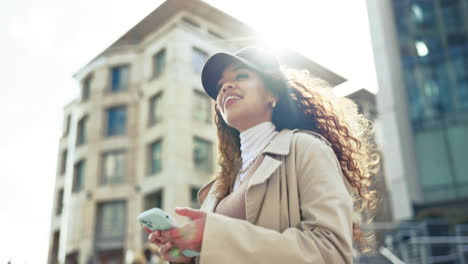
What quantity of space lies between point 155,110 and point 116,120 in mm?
2795

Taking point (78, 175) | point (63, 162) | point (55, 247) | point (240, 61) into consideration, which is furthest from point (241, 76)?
point (63, 162)

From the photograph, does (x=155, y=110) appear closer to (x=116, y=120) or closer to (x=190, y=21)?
(x=116, y=120)

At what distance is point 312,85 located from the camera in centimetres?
230

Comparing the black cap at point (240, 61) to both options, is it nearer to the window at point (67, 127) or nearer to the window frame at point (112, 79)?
the window frame at point (112, 79)

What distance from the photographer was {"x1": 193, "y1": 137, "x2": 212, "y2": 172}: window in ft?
76.0

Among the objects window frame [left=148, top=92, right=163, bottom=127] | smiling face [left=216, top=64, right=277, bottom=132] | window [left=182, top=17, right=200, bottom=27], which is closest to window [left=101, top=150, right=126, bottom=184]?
window frame [left=148, top=92, right=163, bottom=127]

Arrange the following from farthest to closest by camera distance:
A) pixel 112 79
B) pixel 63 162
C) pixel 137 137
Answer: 1. pixel 63 162
2. pixel 112 79
3. pixel 137 137

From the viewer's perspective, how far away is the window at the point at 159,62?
24.8 meters

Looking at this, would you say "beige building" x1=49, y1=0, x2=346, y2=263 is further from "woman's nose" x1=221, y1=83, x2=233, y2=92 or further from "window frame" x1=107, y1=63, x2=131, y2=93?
"woman's nose" x1=221, y1=83, x2=233, y2=92

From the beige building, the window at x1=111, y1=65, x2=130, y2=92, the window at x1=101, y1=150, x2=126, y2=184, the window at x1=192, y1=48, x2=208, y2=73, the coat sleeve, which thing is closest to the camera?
the coat sleeve

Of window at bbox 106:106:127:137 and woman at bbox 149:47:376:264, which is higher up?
window at bbox 106:106:127:137

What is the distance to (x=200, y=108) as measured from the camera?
23891 millimetres

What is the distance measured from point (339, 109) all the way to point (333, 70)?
2193mm

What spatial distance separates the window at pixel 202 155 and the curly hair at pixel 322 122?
68.4 ft
